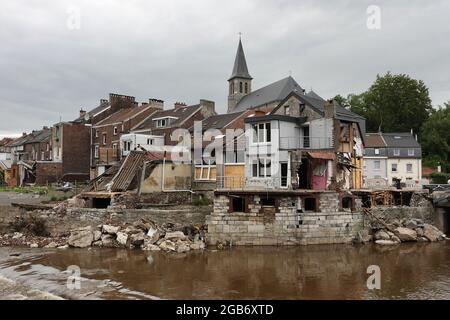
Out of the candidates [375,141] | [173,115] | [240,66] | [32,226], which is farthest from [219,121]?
[240,66]

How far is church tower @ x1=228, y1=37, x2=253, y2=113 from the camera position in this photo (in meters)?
72.9

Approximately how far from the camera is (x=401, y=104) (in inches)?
2426

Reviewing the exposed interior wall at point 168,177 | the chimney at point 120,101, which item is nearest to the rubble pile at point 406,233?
the exposed interior wall at point 168,177

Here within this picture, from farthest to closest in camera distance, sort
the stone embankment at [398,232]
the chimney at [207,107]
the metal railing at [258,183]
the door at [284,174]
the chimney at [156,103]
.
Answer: the chimney at [156,103], the chimney at [207,107], the door at [284,174], the metal railing at [258,183], the stone embankment at [398,232]

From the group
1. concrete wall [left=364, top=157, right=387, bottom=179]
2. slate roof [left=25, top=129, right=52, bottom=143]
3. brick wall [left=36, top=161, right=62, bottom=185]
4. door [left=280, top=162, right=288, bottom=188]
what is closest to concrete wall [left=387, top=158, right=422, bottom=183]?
concrete wall [left=364, top=157, right=387, bottom=179]

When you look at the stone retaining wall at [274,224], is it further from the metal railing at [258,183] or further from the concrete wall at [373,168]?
the concrete wall at [373,168]

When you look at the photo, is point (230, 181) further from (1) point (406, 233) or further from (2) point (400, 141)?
(2) point (400, 141)

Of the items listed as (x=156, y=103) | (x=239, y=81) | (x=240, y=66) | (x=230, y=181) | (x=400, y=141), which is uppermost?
(x=240, y=66)

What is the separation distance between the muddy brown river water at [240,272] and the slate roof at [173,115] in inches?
945

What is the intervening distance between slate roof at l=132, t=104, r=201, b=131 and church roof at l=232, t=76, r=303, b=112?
11.8 metres

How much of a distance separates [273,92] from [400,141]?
685 inches

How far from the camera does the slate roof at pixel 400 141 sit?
50.5 metres

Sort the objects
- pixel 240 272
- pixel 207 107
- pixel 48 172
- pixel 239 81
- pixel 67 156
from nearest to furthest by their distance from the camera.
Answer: pixel 240 272, pixel 207 107, pixel 48 172, pixel 67 156, pixel 239 81
